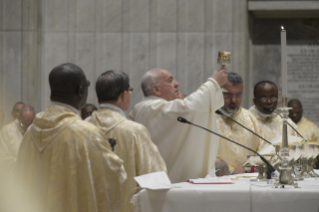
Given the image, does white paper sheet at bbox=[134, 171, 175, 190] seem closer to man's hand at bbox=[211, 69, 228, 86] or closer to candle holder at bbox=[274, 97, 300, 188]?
Answer: candle holder at bbox=[274, 97, 300, 188]

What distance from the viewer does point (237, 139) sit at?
18.3 ft

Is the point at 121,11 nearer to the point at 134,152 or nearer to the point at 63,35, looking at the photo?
the point at 63,35

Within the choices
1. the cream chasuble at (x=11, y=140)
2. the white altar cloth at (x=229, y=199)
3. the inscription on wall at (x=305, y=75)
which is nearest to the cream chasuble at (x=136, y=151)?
the white altar cloth at (x=229, y=199)

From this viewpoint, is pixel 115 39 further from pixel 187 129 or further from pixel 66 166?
pixel 66 166

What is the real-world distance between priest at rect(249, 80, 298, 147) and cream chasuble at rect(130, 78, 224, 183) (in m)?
1.47

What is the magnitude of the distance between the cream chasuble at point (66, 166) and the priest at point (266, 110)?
3090 millimetres

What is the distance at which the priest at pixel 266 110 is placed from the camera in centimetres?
586

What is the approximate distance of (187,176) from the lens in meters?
4.56

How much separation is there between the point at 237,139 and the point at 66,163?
2.90m

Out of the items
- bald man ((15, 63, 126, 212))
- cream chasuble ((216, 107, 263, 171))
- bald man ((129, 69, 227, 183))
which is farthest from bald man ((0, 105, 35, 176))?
bald man ((15, 63, 126, 212))

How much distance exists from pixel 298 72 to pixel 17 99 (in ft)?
17.4

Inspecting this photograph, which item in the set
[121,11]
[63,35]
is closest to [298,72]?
[121,11]

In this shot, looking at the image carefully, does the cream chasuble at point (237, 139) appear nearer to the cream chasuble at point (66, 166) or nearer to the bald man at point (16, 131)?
the cream chasuble at point (66, 166)

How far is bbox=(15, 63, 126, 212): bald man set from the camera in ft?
10.0
